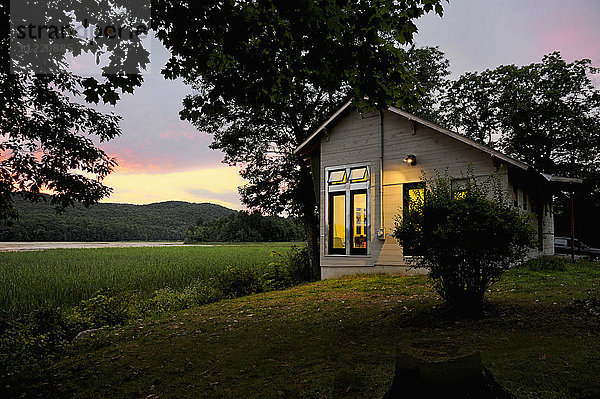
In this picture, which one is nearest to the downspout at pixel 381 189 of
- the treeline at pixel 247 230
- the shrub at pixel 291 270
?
the shrub at pixel 291 270

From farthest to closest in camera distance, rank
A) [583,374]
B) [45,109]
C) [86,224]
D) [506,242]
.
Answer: [86,224], [45,109], [506,242], [583,374]

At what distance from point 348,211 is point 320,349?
8.72 metres

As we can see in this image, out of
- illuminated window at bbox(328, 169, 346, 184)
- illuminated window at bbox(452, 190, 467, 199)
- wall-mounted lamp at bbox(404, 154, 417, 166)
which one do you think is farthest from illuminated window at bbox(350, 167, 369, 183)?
illuminated window at bbox(452, 190, 467, 199)

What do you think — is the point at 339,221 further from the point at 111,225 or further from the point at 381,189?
the point at 111,225

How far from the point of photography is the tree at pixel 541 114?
26328mm

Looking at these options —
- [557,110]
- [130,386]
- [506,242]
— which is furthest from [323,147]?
[557,110]

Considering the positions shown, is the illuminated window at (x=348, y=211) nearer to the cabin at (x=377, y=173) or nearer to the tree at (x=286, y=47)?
the cabin at (x=377, y=173)

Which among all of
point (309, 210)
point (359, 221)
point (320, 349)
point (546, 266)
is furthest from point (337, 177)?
point (320, 349)

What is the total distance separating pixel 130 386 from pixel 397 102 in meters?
5.49

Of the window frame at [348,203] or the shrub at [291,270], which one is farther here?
the shrub at [291,270]

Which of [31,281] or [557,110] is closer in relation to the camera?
[31,281]

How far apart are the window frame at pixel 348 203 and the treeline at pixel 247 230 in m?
38.2

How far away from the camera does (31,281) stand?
12555 mm

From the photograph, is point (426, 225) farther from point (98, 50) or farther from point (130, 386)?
point (98, 50)
